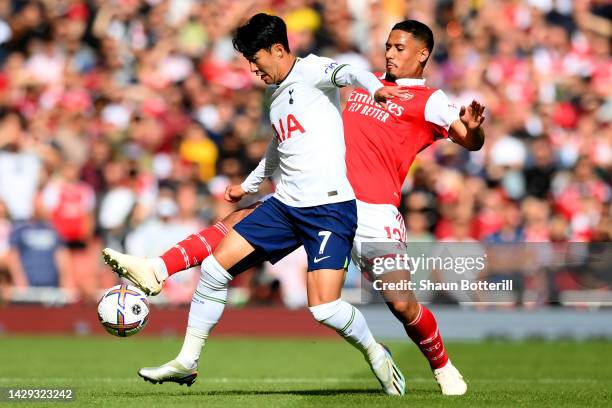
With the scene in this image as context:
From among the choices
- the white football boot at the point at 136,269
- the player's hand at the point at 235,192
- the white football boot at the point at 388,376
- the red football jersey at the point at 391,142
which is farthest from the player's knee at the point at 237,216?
the white football boot at the point at 388,376

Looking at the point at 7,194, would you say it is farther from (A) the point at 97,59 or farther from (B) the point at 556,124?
(B) the point at 556,124

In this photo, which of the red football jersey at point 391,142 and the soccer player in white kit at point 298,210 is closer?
the soccer player in white kit at point 298,210

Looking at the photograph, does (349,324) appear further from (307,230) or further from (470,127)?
(470,127)

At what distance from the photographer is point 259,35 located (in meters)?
8.11

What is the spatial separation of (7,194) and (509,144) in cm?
760

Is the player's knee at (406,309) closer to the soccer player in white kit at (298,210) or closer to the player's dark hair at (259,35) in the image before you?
the soccer player in white kit at (298,210)

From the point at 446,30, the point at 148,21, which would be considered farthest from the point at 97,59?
the point at 446,30

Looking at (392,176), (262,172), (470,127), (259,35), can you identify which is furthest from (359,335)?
(259,35)

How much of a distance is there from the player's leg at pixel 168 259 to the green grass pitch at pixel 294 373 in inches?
34.5

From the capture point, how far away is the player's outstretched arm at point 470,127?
7996mm

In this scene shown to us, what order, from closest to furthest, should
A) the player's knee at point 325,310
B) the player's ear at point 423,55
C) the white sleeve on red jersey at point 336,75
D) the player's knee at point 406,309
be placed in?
the white sleeve on red jersey at point 336,75
the player's knee at point 325,310
the player's knee at point 406,309
the player's ear at point 423,55

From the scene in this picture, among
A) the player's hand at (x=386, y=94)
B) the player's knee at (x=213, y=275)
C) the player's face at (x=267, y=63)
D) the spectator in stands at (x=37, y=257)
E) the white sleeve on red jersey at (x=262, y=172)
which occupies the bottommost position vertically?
the spectator in stands at (x=37, y=257)

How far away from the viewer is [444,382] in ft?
28.5

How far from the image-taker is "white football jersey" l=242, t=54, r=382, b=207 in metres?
→ 8.17
